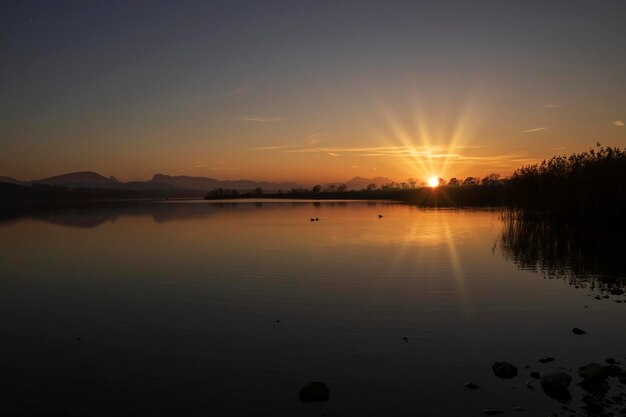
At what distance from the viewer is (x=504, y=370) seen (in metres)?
10.1

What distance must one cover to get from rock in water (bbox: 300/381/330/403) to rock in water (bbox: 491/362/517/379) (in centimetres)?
383

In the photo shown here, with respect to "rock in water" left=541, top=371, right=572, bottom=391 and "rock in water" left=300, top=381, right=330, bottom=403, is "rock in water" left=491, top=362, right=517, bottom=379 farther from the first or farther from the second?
"rock in water" left=300, top=381, right=330, bottom=403

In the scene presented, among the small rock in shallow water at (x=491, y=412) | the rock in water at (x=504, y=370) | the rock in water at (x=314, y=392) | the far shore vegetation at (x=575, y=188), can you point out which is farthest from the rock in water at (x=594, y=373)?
the far shore vegetation at (x=575, y=188)

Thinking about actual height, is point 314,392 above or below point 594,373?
below

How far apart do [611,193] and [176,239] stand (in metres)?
38.5

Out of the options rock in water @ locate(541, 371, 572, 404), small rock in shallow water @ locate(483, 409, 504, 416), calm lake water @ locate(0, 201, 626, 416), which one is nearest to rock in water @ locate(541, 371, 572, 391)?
rock in water @ locate(541, 371, 572, 404)

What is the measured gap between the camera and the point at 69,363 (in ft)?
37.8

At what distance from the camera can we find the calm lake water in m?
9.52

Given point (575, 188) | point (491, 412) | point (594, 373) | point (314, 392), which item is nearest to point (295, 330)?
point (314, 392)

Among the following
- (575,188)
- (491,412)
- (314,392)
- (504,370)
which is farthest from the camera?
(575,188)

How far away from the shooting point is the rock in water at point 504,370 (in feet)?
33.0

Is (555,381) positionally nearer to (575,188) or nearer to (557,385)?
(557,385)

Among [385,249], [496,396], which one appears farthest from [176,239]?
[496,396]

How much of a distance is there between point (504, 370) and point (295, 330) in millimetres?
6001
